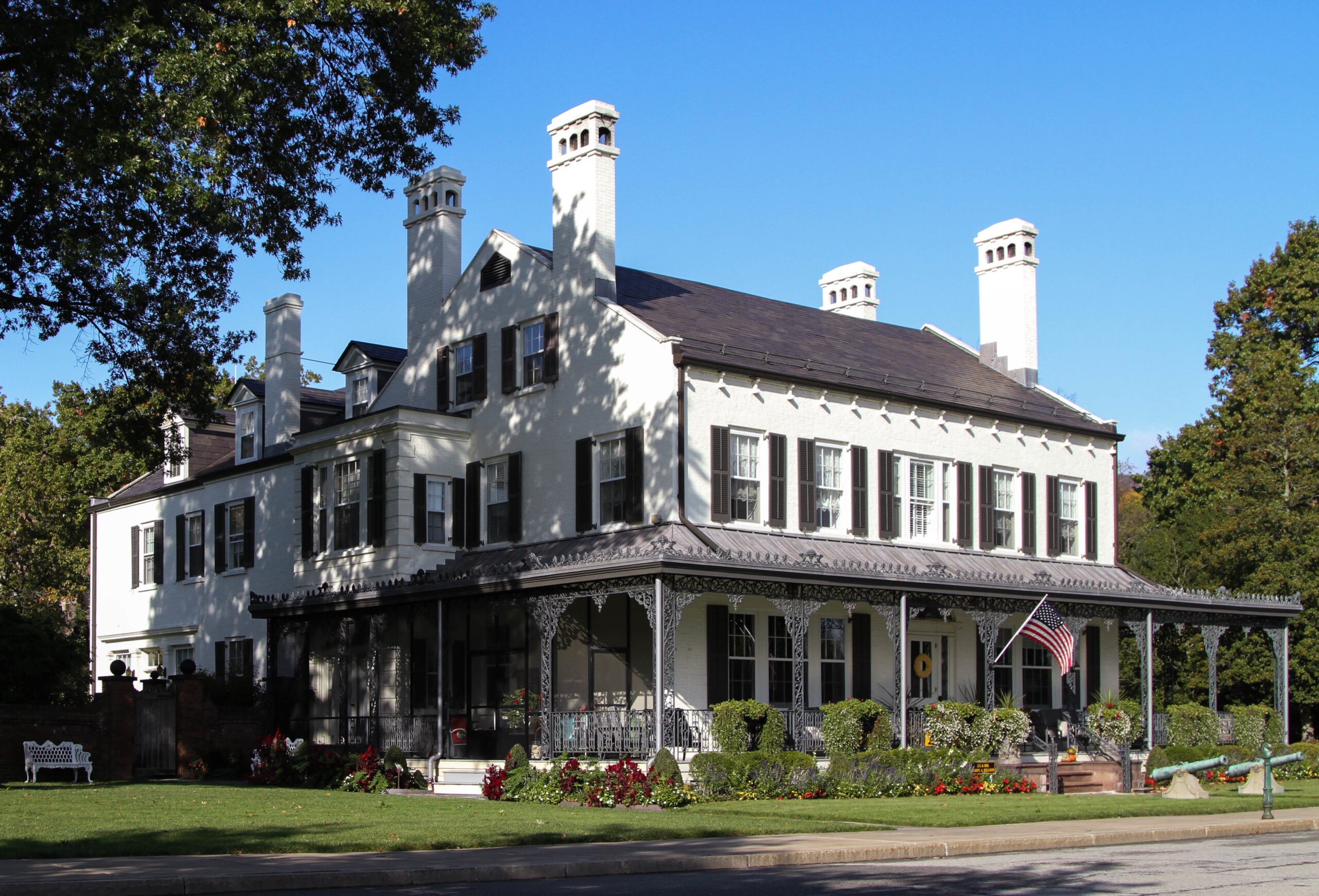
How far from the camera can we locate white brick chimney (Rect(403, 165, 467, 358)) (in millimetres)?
33406

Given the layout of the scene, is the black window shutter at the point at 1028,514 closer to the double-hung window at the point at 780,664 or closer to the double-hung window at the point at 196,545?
the double-hung window at the point at 780,664

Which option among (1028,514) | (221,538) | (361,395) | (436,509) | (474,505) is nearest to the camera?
(474,505)

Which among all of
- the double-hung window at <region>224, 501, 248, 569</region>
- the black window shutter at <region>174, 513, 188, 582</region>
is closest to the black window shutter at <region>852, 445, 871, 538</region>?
the double-hung window at <region>224, 501, 248, 569</region>

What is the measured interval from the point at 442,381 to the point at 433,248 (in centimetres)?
347

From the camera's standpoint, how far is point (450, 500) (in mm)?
31141

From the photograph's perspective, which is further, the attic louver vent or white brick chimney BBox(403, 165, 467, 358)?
white brick chimney BBox(403, 165, 467, 358)

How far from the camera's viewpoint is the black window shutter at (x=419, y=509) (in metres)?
30.5

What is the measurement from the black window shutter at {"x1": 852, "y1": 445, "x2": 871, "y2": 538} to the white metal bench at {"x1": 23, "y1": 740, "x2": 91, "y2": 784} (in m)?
15.4

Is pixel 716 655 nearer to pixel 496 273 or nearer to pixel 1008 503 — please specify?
pixel 1008 503

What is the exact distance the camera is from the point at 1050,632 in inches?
1035

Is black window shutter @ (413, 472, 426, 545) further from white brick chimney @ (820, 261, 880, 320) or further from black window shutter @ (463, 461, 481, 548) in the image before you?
white brick chimney @ (820, 261, 880, 320)

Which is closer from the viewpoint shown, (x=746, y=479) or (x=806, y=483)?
(x=746, y=479)

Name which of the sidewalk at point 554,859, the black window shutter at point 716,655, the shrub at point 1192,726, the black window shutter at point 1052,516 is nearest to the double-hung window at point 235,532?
the black window shutter at point 716,655

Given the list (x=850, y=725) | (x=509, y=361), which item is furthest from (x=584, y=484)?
(x=850, y=725)
